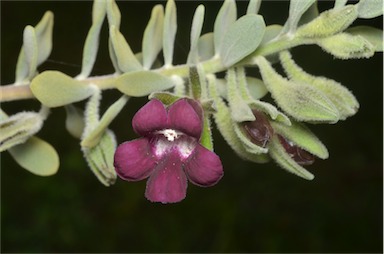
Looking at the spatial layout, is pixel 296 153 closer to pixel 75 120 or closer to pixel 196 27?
pixel 196 27

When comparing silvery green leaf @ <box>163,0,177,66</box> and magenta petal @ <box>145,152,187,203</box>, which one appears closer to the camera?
magenta petal @ <box>145,152,187,203</box>

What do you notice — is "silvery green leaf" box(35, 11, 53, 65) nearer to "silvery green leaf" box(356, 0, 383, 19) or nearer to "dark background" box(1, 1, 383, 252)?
"silvery green leaf" box(356, 0, 383, 19)

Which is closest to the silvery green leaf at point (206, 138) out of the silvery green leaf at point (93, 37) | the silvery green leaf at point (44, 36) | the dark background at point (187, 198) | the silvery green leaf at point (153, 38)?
the silvery green leaf at point (153, 38)

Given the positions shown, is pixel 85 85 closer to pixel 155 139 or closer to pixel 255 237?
pixel 155 139

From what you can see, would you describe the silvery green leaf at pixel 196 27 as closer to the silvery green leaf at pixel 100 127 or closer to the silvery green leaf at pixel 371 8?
the silvery green leaf at pixel 100 127

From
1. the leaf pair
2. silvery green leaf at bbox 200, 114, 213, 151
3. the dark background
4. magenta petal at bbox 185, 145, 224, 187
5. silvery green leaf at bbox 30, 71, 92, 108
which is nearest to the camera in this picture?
magenta petal at bbox 185, 145, 224, 187

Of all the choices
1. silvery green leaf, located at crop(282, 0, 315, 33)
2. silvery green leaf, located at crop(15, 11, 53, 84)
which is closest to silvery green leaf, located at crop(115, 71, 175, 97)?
silvery green leaf, located at crop(15, 11, 53, 84)
